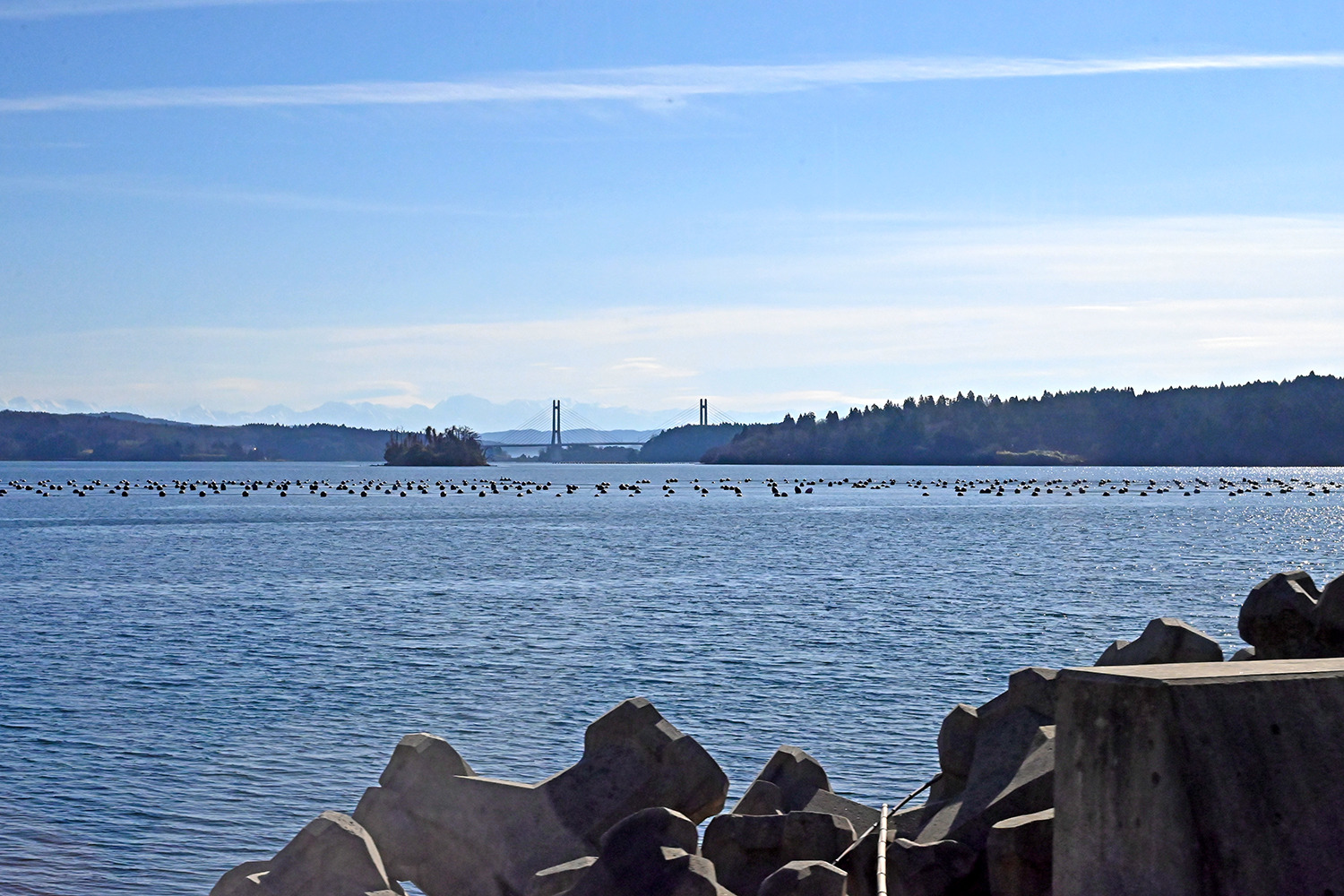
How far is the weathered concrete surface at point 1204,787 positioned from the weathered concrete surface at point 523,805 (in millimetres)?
4063

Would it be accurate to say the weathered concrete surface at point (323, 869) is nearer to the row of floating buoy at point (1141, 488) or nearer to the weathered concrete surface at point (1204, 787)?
the weathered concrete surface at point (1204, 787)

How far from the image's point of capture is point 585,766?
987cm

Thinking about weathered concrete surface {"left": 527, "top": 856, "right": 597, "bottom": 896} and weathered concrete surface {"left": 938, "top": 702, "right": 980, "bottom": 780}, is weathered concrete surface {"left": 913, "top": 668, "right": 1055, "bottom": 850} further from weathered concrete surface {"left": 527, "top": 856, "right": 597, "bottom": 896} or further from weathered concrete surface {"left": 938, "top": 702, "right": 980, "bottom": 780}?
weathered concrete surface {"left": 527, "top": 856, "right": 597, "bottom": 896}

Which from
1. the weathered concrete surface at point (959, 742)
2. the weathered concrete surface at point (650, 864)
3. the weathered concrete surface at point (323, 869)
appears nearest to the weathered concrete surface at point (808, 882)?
the weathered concrete surface at point (650, 864)

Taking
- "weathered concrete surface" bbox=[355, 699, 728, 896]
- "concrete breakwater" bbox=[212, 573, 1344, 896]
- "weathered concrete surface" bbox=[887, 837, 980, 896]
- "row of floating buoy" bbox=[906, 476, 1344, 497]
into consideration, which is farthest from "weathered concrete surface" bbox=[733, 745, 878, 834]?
"row of floating buoy" bbox=[906, 476, 1344, 497]

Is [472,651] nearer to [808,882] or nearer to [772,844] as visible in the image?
[772,844]

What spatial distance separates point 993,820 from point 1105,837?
2623 millimetres

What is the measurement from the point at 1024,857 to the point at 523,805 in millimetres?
3836

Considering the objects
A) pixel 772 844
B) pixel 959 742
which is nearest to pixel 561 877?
pixel 772 844

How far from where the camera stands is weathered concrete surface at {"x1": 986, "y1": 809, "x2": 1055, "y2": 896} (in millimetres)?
7359

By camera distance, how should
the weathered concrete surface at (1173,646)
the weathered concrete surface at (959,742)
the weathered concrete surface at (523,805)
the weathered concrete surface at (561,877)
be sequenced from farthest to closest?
the weathered concrete surface at (959,742) < the weathered concrete surface at (1173,646) < the weathered concrete surface at (523,805) < the weathered concrete surface at (561,877)

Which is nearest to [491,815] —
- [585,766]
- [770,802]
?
[585,766]

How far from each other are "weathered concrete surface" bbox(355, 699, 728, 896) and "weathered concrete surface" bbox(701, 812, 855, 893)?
2.60 feet

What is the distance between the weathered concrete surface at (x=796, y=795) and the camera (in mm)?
10070
